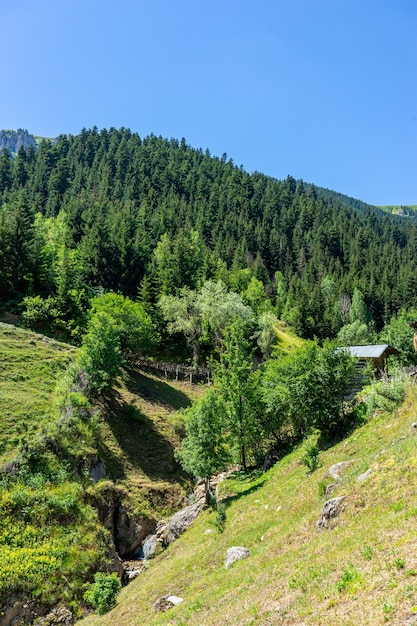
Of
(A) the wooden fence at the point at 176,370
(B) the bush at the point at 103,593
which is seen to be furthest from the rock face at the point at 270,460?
(A) the wooden fence at the point at 176,370

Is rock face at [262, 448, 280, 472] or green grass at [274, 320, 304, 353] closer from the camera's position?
rock face at [262, 448, 280, 472]

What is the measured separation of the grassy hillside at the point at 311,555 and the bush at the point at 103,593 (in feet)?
2.47

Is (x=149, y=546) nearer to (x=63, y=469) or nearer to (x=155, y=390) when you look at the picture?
(x=63, y=469)

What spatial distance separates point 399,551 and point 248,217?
14426 centimetres

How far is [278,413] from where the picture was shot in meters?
31.2

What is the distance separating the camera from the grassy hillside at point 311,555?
8047mm

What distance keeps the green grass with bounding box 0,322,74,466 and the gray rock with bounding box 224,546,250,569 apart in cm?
1869

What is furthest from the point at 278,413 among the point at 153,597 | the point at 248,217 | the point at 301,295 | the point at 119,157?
the point at 119,157

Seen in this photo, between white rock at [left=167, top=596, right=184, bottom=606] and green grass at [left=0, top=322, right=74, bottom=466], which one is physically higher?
green grass at [left=0, top=322, right=74, bottom=466]

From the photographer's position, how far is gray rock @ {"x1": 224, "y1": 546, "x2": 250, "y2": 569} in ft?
51.5

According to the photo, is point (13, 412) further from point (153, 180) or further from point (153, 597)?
point (153, 180)

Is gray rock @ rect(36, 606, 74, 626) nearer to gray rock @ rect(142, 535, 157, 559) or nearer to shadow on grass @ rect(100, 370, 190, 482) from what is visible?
gray rock @ rect(142, 535, 157, 559)

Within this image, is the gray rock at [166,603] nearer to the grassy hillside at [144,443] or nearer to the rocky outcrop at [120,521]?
the rocky outcrop at [120,521]

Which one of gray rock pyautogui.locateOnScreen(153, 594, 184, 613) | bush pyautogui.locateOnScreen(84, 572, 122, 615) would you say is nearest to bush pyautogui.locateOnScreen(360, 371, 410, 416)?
gray rock pyautogui.locateOnScreen(153, 594, 184, 613)
